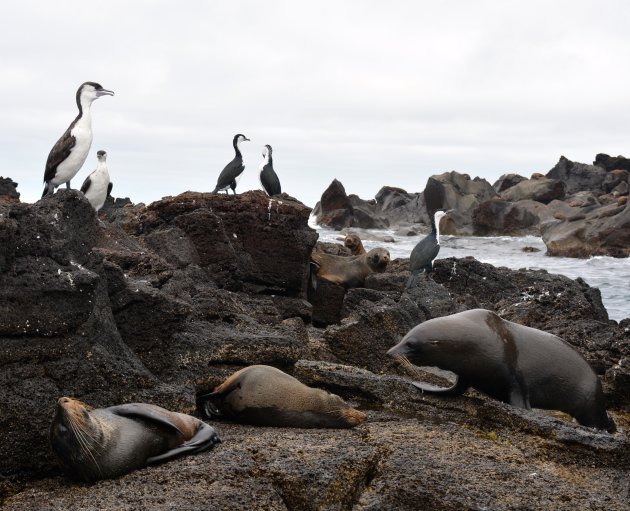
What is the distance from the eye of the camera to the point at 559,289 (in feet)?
37.8

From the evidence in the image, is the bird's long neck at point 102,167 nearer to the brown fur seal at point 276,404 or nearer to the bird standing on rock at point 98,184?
the bird standing on rock at point 98,184

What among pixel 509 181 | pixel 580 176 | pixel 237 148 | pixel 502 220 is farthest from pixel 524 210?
pixel 237 148

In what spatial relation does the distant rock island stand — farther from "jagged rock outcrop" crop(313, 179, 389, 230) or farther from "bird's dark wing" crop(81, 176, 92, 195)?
"bird's dark wing" crop(81, 176, 92, 195)

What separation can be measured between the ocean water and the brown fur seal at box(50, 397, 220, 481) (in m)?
15.8

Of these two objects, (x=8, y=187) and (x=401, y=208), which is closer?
(x=8, y=187)

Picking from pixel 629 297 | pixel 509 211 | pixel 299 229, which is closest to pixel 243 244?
pixel 299 229

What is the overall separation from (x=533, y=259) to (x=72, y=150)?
24.6 metres

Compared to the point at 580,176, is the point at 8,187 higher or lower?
lower

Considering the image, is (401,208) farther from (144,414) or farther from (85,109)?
(144,414)

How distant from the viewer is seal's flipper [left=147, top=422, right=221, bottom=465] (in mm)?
4855

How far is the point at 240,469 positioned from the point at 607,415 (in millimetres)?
3474

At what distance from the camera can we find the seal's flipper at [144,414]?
16.4 ft

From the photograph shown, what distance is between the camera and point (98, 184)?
1458cm

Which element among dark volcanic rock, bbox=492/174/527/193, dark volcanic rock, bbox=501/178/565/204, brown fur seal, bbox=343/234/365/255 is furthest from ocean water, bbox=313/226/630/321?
dark volcanic rock, bbox=492/174/527/193
